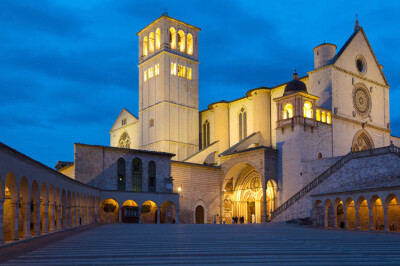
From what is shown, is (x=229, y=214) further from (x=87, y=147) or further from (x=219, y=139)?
(x=87, y=147)

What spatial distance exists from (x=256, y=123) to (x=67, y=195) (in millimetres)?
28422

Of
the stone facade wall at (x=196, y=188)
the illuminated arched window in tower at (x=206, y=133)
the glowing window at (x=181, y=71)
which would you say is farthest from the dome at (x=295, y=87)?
the glowing window at (x=181, y=71)

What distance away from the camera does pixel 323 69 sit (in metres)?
46.7

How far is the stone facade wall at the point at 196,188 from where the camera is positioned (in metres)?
46.5

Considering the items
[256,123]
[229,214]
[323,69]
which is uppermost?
[323,69]

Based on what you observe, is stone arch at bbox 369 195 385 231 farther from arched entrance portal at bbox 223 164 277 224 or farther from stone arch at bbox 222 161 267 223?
stone arch at bbox 222 161 267 223

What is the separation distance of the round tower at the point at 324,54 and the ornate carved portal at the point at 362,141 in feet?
27.4

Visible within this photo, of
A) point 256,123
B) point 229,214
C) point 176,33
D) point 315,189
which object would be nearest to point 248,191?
point 229,214

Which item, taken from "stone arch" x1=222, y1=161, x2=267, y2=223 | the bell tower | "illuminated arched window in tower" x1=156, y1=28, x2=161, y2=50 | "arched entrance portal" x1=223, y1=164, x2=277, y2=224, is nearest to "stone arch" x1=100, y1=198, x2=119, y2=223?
"stone arch" x1=222, y1=161, x2=267, y2=223

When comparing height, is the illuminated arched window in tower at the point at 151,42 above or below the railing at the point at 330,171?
above

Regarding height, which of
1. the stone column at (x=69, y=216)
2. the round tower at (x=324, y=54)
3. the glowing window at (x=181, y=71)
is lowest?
the stone column at (x=69, y=216)

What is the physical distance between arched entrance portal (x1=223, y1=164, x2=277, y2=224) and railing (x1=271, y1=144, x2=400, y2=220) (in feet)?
22.3

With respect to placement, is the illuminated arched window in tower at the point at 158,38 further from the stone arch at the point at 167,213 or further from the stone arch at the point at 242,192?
the stone arch at the point at 167,213

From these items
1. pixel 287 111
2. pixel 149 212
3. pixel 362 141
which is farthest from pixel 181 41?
pixel 362 141
